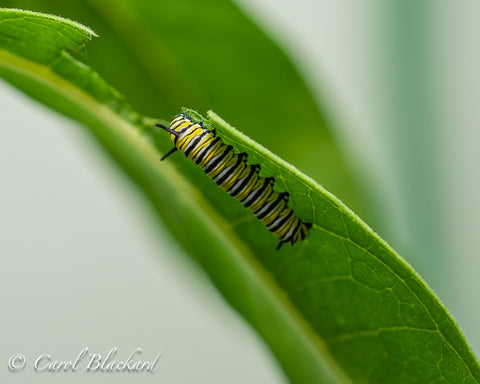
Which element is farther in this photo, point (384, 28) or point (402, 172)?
point (384, 28)

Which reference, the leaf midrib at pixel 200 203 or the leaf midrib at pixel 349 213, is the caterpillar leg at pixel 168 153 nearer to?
the leaf midrib at pixel 200 203

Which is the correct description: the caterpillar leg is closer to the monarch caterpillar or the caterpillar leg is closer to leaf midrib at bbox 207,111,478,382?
the monarch caterpillar

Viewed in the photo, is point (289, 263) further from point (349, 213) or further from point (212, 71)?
point (212, 71)

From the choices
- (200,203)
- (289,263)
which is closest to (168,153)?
(200,203)

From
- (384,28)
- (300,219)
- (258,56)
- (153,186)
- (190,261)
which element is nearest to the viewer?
(300,219)

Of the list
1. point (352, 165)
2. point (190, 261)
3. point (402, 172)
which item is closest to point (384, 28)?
point (402, 172)

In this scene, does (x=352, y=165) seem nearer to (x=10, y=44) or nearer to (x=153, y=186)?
(x=153, y=186)

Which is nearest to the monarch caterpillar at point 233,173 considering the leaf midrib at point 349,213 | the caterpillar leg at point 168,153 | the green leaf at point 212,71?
the caterpillar leg at point 168,153
